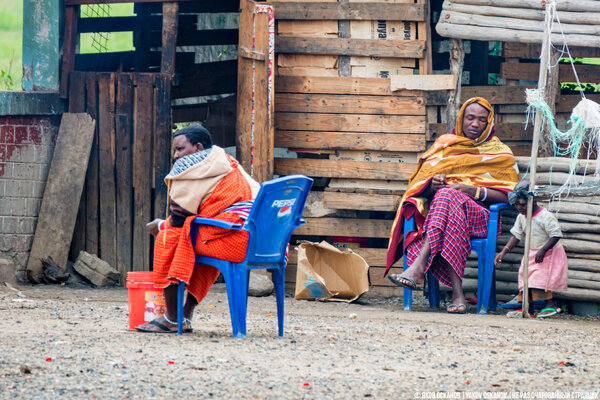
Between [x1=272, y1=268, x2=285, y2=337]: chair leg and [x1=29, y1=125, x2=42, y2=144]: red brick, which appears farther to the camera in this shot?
[x1=29, y1=125, x2=42, y2=144]: red brick

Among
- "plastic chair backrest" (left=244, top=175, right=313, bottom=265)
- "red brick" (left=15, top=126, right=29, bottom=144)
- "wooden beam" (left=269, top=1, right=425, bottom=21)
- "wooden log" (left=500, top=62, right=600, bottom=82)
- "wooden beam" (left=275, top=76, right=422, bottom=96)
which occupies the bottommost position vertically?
"plastic chair backrest" (left=244, top=175, right=313, bottom=265)

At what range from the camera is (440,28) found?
7.64 m

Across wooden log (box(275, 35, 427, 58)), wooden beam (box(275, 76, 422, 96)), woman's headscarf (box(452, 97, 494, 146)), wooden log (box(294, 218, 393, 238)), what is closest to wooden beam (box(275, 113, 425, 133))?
wooden beam (box(275, 76, 422, 96))

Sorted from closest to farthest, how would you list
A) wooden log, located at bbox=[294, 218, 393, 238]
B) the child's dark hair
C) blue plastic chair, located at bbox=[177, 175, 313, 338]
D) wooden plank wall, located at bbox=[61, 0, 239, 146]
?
1. blue plastic chair, located at bbox=[177, 175, 313, 338]
2. the child's dark hair
3. wooden log, located at bbox=[294, 218, 393, 238]
4. wooden plank wall, located at bbox=[61, 0, 239, 146]

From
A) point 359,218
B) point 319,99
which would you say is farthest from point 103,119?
point 359,218

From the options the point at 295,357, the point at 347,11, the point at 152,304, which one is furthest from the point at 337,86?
the point at 295,357

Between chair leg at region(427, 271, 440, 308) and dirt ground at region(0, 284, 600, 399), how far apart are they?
1.03 m

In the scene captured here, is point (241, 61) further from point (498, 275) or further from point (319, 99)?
point (498, 275)

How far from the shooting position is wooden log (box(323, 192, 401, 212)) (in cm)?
827

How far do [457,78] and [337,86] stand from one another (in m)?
1.14

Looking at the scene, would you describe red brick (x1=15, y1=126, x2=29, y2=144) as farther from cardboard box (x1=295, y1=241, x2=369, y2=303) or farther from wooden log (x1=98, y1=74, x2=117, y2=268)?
cardboard box (x1=295, y1=241, x2=369, y2=303)

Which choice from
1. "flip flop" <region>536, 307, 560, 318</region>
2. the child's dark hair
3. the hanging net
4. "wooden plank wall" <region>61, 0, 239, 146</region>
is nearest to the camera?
the child's dark hair

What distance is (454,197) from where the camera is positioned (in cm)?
698

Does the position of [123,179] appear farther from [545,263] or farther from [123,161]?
[545,263]
